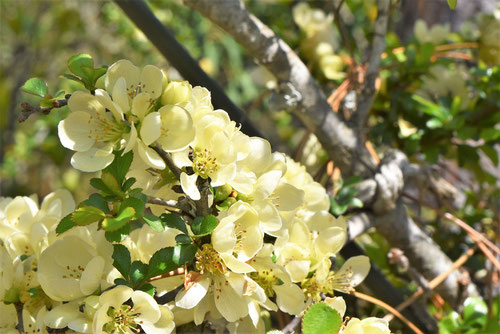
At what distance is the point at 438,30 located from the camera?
1.38 meters

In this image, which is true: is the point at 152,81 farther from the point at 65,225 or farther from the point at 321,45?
the point at 321,45

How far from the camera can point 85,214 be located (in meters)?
0.53

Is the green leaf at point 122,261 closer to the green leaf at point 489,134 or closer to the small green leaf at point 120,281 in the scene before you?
the small green leaf at point 120,281

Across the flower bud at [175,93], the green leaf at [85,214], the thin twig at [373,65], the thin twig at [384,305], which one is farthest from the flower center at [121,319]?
the thin twig at [373,65]

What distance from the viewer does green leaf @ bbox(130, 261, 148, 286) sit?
58 cm

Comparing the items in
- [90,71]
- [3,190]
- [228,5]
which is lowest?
[3,190]

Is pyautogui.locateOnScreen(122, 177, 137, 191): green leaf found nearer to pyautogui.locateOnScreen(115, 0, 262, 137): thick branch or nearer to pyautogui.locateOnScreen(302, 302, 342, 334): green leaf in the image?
Answer: pyautogui.locateOnScreen(302, 302, 342, 334): green leaf

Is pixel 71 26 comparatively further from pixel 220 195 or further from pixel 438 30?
pixel 220 195

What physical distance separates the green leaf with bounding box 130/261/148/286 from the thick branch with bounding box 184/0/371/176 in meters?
0.48

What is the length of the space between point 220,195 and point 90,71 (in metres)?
0.20

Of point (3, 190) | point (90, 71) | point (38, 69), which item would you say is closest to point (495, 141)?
point (90, 71)

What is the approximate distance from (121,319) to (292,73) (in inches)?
22.3

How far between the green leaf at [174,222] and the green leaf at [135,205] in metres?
0.04

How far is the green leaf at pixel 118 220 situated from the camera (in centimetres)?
52
